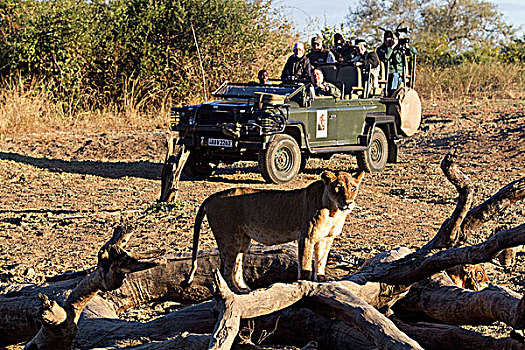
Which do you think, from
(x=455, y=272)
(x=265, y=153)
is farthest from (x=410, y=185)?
(x=455, y=272)

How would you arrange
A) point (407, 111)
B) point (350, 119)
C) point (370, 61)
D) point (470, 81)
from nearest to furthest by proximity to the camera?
point (350, 119) < point (370, 61) < point (407, 111) < point (470, 81)

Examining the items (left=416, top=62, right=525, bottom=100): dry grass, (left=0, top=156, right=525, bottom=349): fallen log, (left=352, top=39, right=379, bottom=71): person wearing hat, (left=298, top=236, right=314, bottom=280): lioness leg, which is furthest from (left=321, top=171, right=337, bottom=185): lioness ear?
(left=416, top=62, right=525, bottom=100): dry grass

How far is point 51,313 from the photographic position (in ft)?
11.3

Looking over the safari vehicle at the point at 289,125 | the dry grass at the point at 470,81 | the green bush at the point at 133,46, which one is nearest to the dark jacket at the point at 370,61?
the safari vehicle at the point at 289,125

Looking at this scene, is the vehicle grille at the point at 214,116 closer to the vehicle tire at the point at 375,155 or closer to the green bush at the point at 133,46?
the vehicle tire at the point at 375,155

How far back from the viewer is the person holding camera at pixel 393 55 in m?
14.6

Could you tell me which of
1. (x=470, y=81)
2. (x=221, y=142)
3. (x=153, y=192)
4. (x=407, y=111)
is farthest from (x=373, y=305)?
(x=470, y=81)

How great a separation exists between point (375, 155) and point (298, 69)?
7.39ft

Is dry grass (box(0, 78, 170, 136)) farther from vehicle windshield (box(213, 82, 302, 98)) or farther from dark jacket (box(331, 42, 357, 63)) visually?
vehicle windshield (box(213, 82, 302, 98))

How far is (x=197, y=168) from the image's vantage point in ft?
40.2

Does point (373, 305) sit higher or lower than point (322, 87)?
lower

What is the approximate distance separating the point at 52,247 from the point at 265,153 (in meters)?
4.71

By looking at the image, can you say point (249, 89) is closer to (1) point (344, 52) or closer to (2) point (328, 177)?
(1) point (344, 52)

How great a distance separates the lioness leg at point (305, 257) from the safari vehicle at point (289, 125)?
21.8 ft
